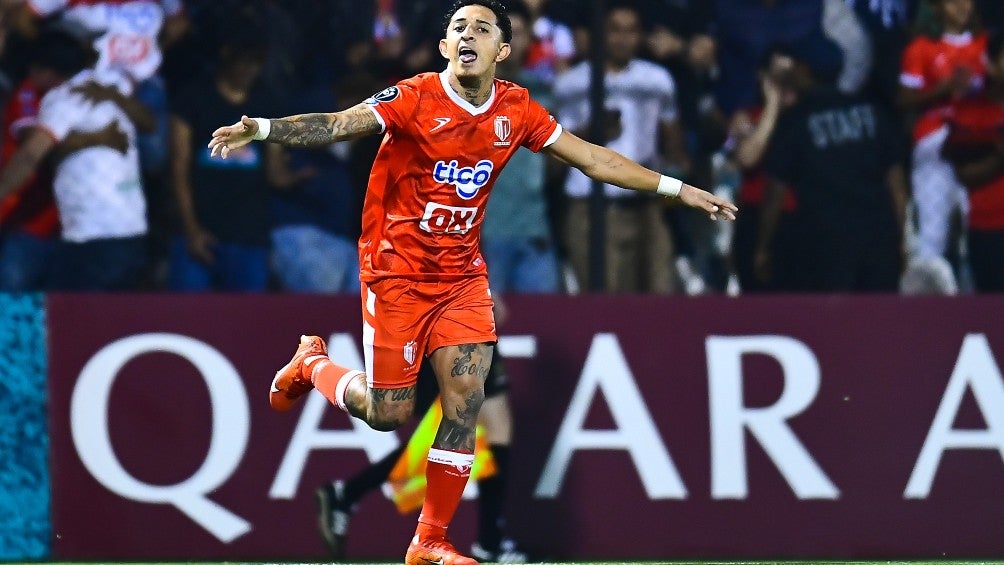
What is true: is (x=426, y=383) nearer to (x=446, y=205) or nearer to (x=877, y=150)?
(x=446, y=205)

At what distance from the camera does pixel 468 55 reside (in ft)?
19.3

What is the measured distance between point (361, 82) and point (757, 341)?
2421 millimetres

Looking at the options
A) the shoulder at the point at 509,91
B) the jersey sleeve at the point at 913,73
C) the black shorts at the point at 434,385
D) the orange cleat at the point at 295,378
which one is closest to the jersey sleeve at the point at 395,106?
the shoulder at the point at 509,91

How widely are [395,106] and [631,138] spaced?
272 centimetres

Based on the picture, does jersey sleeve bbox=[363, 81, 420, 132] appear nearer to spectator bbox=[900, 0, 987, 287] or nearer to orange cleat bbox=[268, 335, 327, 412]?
orange cleat bbox=[268, 335, 327, 412]

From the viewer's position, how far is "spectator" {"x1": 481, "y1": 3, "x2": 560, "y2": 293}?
813 cm

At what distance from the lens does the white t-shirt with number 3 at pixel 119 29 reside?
27.0 feet

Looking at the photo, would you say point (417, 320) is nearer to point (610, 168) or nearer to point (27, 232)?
point (610, 168)

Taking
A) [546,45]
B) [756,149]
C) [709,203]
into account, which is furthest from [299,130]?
[756,149]

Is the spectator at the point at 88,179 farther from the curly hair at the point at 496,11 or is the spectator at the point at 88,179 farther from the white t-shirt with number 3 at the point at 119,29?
the curly hair at the point at 496,11

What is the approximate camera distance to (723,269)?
340 inches

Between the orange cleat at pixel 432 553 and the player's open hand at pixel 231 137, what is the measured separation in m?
1.71

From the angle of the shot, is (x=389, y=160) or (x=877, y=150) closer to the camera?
(x=389, y=160)

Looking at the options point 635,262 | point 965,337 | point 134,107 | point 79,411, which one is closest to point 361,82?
point 134,107
